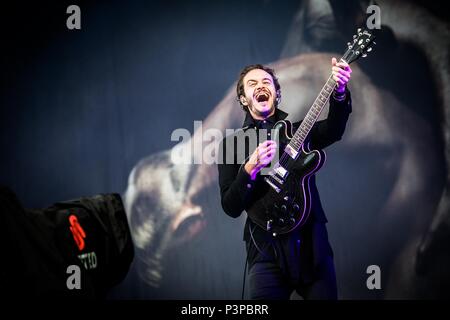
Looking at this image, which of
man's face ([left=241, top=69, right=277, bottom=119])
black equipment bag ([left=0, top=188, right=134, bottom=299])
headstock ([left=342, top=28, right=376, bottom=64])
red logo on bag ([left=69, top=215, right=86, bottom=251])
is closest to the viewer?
black equipment bag ([left=0, top=188, right=134, bottom=299])

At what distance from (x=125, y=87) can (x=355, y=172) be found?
2.32 metres

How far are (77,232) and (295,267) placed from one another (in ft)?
4.25

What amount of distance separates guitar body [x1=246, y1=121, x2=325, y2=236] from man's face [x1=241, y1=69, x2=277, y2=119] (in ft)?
0.46

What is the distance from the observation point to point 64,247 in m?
1.45

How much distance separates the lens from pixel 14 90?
4.97 metres

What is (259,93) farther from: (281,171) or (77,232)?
(77,232)

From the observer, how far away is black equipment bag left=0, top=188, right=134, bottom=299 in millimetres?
1307

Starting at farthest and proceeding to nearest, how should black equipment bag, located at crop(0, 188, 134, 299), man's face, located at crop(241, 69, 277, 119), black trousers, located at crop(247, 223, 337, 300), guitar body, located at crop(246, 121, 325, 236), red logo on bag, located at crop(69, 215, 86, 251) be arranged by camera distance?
1. man's face, located at crop(241, 69, 277, 119)
2. guitar body, located at crop(246, 121, 325, 236)
3. black trousers, located at crop(247, 223, 337, 300)
4. red logo on bag, located at crop(69, 215, 86, 251)
5. black equipment bag, located at crop(0, 188, 134, 299)

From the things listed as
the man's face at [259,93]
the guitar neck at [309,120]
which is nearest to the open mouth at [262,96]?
the man's face at [259,93]

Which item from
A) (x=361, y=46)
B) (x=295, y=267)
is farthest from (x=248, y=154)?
(x=361, y=46)

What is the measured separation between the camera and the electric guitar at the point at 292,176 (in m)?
2.60

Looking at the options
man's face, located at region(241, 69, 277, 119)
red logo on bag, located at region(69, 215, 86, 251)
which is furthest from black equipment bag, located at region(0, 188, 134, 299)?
man's face, located at region(241, 69, 277, 119)

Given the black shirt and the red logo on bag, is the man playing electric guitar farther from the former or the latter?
the red logo on bag

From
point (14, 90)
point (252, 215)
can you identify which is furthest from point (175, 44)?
point (252, 215)
